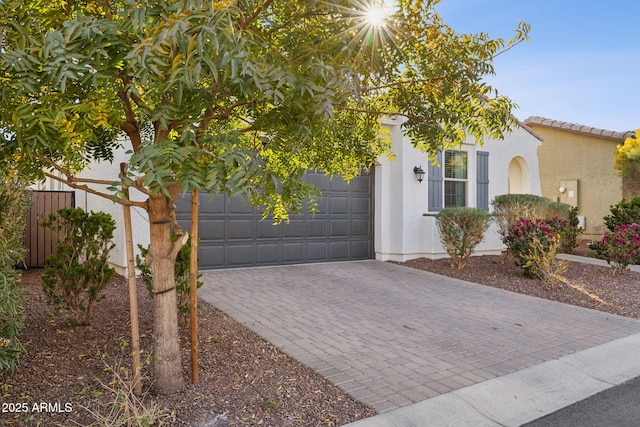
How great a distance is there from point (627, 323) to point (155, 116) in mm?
6064

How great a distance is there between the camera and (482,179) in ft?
36.3

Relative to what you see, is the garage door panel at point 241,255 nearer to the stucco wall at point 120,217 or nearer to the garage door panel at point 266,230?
the garage door panel at point 266,230

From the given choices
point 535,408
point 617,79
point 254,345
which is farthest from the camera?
point 617,79

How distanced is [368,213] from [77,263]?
674cm

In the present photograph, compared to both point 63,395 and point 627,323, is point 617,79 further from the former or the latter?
point 63,395

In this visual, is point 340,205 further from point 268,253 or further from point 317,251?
point 268,253

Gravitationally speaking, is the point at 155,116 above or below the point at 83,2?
below

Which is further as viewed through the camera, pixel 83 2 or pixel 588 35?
pixel 588 35

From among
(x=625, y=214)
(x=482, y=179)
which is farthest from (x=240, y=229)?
(x=625, y=214)

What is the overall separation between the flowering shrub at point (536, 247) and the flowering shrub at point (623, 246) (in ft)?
3.74

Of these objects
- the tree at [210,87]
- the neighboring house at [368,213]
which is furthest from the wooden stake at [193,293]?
→ the neighboring house at [368,213]

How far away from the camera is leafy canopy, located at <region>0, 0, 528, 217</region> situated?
2047 millimetres

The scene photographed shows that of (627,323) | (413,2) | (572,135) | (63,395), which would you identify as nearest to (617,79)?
(572,135)

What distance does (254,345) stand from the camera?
4.27 m
